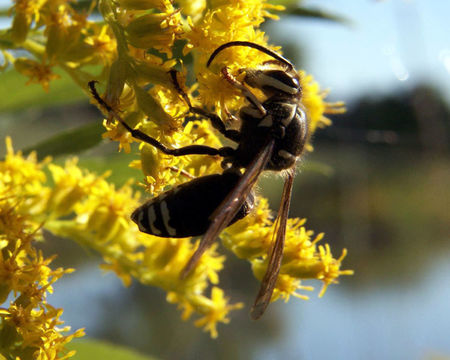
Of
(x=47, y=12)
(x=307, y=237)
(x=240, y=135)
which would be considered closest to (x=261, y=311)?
(x=307, y=237)

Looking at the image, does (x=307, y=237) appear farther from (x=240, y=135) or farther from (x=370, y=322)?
(x=370, y=322)

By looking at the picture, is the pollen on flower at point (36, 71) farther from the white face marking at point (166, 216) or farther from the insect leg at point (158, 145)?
the white face marking at point (166, 216)

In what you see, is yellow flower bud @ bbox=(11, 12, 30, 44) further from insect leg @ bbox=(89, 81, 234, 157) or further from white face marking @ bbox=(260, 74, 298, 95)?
white face marking @ bbox=(260, 74, 298, 95)

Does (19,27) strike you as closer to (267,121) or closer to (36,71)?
(36,71)

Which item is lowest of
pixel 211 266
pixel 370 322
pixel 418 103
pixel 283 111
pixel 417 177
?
pixel 417 177

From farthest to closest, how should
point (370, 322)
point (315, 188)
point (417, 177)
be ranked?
point (417, 177)
point (315, 188)
point (370, 322)

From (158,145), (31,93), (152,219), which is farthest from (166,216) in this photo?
(31,93)
